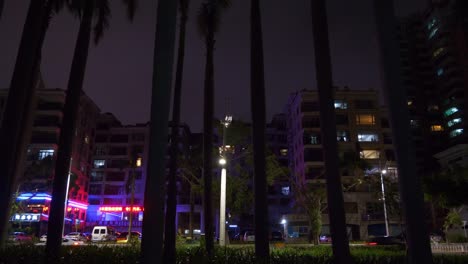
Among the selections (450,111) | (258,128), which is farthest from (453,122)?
(258,128)

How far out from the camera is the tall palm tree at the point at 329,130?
33.6 ft

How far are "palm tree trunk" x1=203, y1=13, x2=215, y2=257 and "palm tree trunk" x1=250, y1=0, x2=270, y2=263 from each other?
219 inches

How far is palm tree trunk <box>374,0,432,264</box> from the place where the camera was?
8805 mm

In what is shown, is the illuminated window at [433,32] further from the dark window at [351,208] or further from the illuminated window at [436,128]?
the dark window at [351,208]

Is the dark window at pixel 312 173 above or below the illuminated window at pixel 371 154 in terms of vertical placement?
below

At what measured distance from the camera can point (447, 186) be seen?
19.5 m

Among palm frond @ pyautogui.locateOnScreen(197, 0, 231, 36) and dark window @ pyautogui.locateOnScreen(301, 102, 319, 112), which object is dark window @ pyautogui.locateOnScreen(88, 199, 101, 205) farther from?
palm frond @ pyautogui.locateOnScreen(197, 0, 231, 36)

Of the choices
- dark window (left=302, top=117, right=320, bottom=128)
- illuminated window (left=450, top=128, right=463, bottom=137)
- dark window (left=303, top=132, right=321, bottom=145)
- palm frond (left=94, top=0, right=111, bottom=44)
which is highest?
illuminated window (left=450, top=128, right=463, bottom=137)

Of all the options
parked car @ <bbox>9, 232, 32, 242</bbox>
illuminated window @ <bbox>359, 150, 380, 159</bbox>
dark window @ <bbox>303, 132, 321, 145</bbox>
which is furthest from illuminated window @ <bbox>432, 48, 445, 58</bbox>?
parked car @ <bbox>9, 232, 32, 242</bbox>

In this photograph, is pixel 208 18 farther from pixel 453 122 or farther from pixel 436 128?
pixel 436 128

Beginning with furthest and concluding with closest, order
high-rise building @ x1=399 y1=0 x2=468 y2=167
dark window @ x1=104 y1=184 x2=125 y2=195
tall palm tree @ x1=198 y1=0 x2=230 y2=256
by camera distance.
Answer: dark window @ x1=104 y1=184 x2=125 y2=195 → high-rise building @ x1=399 y1=0 x2=468 y2=167 → tall palm tree @ x1=198 y1=0 x2=230 y2=256

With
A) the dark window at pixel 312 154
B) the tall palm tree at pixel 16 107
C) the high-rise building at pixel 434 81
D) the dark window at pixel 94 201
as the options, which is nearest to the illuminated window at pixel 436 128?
the high-rise building at pixel 434 81

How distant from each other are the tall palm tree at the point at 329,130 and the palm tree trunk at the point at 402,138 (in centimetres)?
168

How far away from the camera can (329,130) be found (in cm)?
1106
